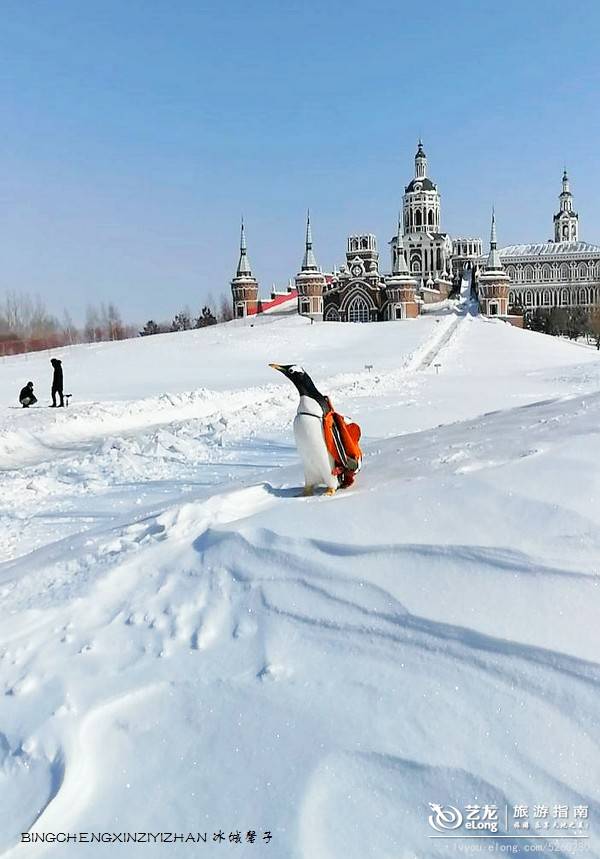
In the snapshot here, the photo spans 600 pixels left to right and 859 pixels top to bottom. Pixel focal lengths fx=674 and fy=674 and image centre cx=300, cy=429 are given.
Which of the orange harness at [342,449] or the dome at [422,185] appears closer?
the orange harness at [342,449]

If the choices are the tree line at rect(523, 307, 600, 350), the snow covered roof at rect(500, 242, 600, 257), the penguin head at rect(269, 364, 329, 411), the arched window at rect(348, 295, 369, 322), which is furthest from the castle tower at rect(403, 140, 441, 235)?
the penguin head at rect(269, 364, 329, 411)

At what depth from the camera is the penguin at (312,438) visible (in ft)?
18.7

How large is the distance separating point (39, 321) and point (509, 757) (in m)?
77.8

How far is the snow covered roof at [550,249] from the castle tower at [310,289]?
4565cm

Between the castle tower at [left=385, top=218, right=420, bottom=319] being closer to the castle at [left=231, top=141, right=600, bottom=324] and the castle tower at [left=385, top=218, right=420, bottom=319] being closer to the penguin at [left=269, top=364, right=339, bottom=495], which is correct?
the castle at [left=231, top=141, right=600, bottom=324]

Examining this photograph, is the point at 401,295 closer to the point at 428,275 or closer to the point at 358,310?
the point at 358,310

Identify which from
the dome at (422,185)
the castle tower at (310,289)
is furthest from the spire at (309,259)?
the dome at (422,185)

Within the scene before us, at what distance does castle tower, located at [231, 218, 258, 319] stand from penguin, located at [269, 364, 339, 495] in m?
67.9

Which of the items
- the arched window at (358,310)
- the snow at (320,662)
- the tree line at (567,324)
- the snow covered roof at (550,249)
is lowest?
the snow at (320,662)

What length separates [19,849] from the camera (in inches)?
109

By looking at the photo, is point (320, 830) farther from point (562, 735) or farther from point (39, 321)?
point (39, 321)

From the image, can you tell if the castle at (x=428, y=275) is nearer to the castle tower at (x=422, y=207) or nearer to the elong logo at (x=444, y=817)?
the castle tower at (x=422, y=207)

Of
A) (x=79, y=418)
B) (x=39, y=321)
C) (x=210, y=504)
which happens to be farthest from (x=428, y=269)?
(x=210, y=504)

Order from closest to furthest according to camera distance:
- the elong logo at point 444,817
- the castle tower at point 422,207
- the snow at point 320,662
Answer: the elong logo at point 444,817 → the snow at point 320,662 → the castle tower at point 422,207
